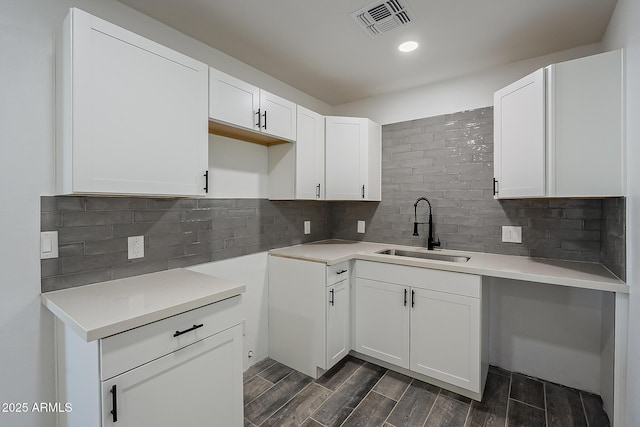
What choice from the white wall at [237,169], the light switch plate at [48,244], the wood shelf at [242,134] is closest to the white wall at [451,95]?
the wood shelf at [242,134]

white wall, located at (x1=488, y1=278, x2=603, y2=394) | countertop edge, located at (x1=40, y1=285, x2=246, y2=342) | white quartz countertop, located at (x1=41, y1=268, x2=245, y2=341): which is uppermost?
white quartz countertop, located at (x1=41, y1=268, x2=245, y2=341)

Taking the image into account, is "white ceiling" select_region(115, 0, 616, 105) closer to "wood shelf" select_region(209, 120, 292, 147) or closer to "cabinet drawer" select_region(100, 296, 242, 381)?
"wood shelf" select_region(209, 120, 292, 147)

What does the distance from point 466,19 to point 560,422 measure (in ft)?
8.36

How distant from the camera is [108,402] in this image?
1.06 m

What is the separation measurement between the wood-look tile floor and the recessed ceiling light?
2486 millimetres

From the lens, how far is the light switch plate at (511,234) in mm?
2314

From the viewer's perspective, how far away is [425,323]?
2135 mm

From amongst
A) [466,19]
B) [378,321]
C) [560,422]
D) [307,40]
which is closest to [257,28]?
[307,40]

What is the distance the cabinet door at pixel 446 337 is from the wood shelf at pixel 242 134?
1629 millimetres

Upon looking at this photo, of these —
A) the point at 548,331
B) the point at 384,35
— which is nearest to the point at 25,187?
the point at 384,35

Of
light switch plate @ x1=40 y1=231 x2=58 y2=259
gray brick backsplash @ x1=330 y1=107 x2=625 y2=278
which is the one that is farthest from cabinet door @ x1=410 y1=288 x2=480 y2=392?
light switch plate @ x1=40 y1=231 x2=58 y2=259

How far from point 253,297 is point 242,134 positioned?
4.33ft

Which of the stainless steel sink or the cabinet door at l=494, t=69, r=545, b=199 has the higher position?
the cabinet door at l=494, t=69, r=545, b=199

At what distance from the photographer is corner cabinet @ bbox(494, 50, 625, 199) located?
155 centimetres
